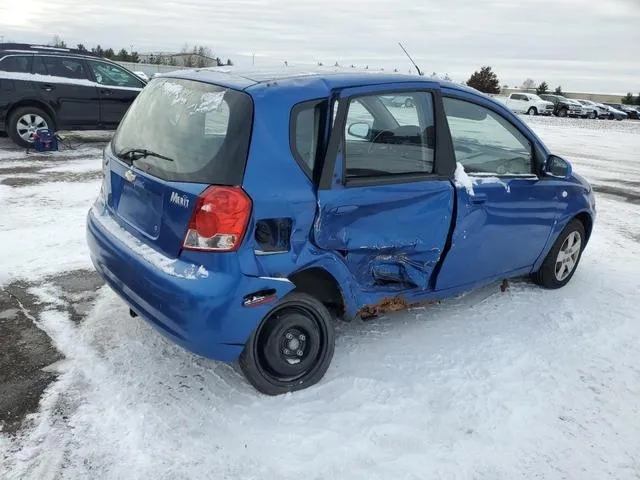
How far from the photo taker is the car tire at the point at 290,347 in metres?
3.11

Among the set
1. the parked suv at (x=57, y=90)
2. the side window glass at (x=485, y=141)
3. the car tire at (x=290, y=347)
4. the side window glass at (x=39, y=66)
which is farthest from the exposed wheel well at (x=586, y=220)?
the side window glass at (x=39, y=66)

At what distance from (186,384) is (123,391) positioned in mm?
336

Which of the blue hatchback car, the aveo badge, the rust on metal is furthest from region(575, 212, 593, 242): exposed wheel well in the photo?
the aveo badge

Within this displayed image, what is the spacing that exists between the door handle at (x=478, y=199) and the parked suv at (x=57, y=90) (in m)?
9.13

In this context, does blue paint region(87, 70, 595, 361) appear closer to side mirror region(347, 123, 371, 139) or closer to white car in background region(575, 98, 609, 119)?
side mirror region(347, 123, 371, 139)

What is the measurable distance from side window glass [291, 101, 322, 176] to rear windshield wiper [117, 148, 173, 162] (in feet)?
2.33

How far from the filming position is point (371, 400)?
3.17m

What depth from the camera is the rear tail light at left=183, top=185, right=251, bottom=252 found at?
9.20 feet

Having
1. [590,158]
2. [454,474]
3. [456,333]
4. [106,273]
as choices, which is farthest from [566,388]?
[590,158]

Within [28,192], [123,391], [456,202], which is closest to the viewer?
[123,391]

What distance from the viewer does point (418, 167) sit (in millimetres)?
3602

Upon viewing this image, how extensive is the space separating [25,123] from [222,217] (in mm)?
9139

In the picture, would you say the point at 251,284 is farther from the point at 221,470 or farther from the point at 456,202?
the point at 456,202

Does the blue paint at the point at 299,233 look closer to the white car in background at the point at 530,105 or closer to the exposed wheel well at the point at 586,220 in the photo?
the exposed wheel well at the point at 586,220
